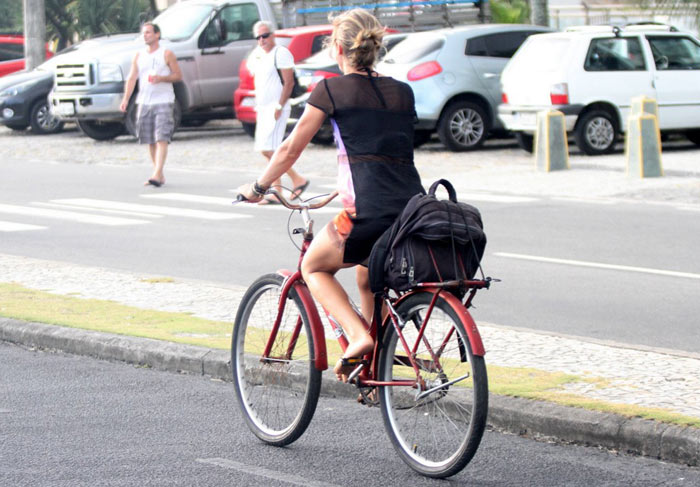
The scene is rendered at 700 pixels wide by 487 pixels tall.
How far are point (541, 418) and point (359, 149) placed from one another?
4.61 feet

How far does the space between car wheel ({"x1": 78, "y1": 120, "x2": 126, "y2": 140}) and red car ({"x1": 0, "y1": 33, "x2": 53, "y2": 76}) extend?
345 inches

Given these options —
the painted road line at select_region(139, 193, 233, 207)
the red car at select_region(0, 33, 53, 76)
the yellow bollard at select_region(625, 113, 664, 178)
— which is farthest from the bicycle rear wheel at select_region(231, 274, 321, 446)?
the red car at select_region(0, 33, 53, 76)

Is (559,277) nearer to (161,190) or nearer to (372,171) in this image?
(372,171)

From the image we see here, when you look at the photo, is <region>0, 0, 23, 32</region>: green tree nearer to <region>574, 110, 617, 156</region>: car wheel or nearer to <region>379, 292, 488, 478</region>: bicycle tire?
<region>574, 110, 617, 156</region>: car wheel

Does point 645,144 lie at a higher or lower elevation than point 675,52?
lower

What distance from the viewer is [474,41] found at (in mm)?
20281

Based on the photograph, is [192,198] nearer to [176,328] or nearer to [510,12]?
[176,328]

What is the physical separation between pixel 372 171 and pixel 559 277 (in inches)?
196

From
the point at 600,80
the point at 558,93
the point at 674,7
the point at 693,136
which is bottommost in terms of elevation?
the point at 693,136

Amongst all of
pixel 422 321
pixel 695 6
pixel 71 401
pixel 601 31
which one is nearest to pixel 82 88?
pixel 601 31

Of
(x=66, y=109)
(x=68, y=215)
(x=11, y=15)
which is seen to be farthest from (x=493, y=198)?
(x=11, y=15)

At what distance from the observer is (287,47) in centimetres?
2267

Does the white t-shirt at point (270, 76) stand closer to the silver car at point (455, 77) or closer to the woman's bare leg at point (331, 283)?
the silver car at point (455, 77)

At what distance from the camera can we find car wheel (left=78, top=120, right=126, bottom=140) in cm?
2401
